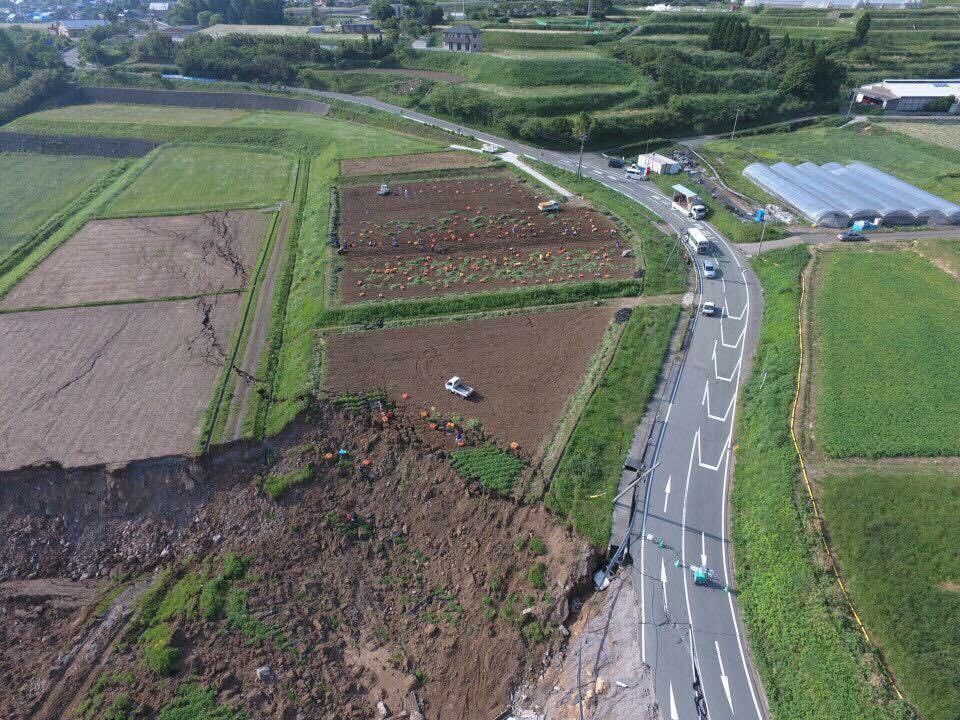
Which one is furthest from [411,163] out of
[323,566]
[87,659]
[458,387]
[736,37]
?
[736,37]

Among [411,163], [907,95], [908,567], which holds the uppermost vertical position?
[907,95]

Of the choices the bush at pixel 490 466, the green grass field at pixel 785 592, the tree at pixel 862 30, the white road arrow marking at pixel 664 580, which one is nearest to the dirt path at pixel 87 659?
the bush at pixel 490 466

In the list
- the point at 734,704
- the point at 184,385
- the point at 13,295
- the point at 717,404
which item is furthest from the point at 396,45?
the point at 734,704

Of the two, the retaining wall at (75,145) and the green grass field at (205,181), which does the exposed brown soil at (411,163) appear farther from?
the retaining wall at (75,145)

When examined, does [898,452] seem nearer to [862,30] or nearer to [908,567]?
[908,567]

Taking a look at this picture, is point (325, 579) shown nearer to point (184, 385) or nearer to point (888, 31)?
point (184, 385)

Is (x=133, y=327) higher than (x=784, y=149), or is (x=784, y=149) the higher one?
(x=784, y=149)

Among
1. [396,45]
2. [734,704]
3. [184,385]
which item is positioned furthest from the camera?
[396,45]
